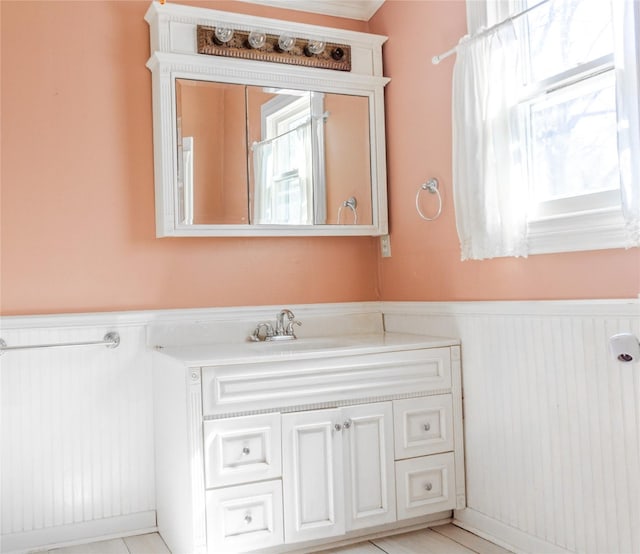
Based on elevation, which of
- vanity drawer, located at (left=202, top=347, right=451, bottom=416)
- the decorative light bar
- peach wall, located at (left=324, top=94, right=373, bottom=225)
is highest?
the decorative light bar

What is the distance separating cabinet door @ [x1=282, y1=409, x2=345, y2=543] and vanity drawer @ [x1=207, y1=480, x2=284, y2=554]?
0.13ft

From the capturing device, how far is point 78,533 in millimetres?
2434

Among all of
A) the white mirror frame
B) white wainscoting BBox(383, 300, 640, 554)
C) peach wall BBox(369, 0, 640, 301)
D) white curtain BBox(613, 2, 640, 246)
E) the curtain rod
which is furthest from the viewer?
the white mirror frame

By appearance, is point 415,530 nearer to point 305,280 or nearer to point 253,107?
point 305,280

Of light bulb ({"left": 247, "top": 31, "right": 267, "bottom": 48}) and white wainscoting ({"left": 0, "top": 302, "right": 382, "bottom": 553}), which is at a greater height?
light bulb ({"left": 247, "top": 31, "right": 267, "bottom": 48})

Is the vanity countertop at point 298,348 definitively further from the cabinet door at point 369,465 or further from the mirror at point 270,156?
the mirror at point 270,156

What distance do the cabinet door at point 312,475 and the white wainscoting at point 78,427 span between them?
2.26 feet

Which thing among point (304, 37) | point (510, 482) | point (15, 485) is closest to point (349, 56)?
point (304, 37)

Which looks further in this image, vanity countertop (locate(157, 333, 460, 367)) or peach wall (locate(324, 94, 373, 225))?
peach wall (locate(324, 94, 373, 225))

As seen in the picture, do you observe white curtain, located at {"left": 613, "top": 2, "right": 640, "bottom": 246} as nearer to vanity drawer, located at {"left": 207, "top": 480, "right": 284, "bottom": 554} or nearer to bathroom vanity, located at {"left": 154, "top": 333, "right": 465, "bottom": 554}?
bathroom vanity, located at {"left": 154, "top": 333, "right": 465, "bottom": 554}

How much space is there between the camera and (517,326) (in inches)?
85.9

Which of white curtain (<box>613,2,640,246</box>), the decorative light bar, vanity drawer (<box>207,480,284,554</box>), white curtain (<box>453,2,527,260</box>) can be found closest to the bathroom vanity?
vanity drawer (<box>207,480,284,554</box>)

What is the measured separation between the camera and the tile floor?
2.25 meters

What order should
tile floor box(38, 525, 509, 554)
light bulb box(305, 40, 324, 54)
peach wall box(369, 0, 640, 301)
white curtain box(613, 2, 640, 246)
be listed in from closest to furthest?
white curtain box(613, 2, 640, 246)
peach wall box(369, 0, 640, 301)
tile floor box(38, 525, 509, 554)
light bulb box(305, 40, 324, 54)
